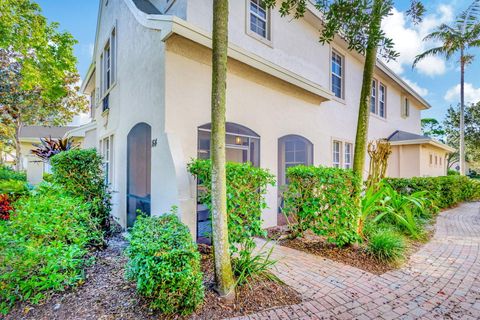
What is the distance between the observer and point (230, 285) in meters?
3.26

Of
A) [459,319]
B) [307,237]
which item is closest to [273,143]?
[307,237]

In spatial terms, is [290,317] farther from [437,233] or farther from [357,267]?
[437,233]

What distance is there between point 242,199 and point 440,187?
401 inches

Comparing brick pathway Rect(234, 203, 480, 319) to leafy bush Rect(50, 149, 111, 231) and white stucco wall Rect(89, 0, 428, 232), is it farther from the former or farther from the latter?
leafy bush Rect(50, 149, 111, 231)

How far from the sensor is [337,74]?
1109 cm

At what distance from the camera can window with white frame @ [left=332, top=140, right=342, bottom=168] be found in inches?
424

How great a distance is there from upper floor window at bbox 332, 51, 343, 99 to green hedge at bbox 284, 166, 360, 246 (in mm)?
6813

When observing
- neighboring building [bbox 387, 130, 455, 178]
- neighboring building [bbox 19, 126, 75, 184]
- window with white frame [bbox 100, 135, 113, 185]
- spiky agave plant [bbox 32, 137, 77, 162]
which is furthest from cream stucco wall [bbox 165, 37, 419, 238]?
neighboring building [bbox 19, 126, 75, 184]

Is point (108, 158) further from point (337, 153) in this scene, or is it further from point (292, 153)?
point (337, 153)

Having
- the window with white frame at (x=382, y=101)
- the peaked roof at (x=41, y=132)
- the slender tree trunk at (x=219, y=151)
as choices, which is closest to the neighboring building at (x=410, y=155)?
the window with white frame at (x=382, y=101)

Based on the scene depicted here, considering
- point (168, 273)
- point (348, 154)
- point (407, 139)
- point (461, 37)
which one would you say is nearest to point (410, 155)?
point (407, 139)

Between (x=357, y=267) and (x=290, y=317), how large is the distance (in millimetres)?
2192

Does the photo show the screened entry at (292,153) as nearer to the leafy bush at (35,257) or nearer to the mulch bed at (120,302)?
the mulch bed at (120,302)

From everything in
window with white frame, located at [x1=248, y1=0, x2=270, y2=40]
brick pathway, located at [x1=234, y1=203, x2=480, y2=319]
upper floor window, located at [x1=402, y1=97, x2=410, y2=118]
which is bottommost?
brick pathway, located at [x1=234, y1=203, x2=480, y2=319]
